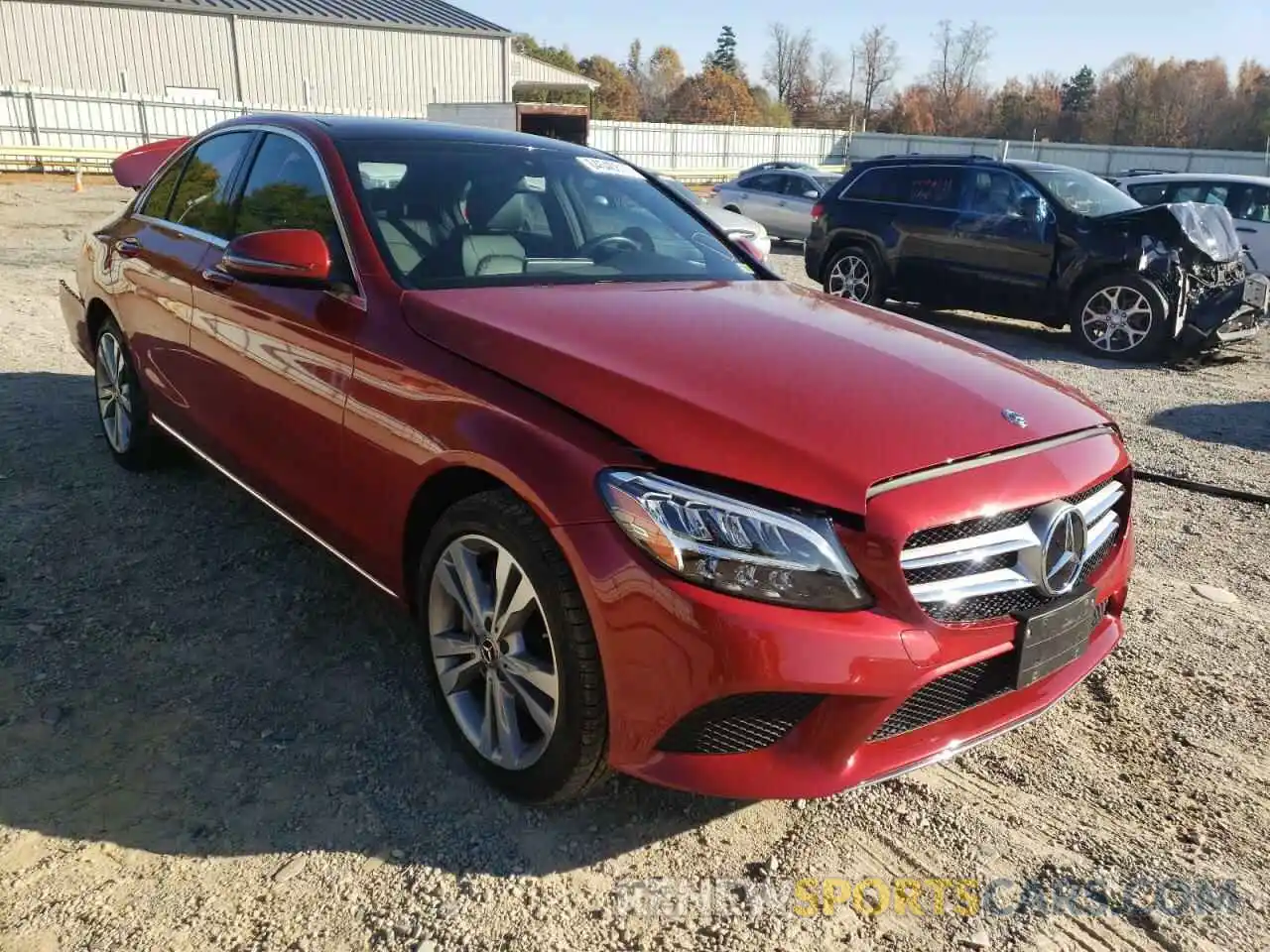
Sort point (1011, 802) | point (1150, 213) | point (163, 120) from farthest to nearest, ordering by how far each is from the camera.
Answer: point (163, 120)
point (1150, 213)
point (1011, 802)

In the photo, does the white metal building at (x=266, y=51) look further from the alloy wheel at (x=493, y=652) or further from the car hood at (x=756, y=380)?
the alloy wheel at (x=493, y=652)

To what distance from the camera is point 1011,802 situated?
2609 mm

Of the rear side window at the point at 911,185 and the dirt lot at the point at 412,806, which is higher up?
the rear side window at the point at 911,185

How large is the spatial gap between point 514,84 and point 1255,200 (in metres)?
37.5

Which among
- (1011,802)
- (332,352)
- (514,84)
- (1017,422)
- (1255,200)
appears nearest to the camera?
(1017,422)

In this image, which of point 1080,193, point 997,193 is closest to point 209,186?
point 997,193

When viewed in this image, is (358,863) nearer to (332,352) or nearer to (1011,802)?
(332,352)

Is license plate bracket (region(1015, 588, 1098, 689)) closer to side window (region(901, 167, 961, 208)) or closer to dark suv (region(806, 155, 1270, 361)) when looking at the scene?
dark suv (region(806, 155, 1270, 361))

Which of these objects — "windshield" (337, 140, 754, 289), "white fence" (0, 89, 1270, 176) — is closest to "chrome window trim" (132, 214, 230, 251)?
"windshield" (337, 140, 754, 289)

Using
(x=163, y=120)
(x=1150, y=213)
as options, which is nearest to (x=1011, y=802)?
(x=1150, y=213)

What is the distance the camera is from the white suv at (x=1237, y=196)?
453 inches

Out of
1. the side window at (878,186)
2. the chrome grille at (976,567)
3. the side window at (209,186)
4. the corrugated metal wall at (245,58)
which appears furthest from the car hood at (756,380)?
the corrugated metal wall at (245,58)

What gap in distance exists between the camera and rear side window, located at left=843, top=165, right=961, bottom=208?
10031 mm

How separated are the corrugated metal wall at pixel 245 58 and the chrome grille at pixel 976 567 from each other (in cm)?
3561
